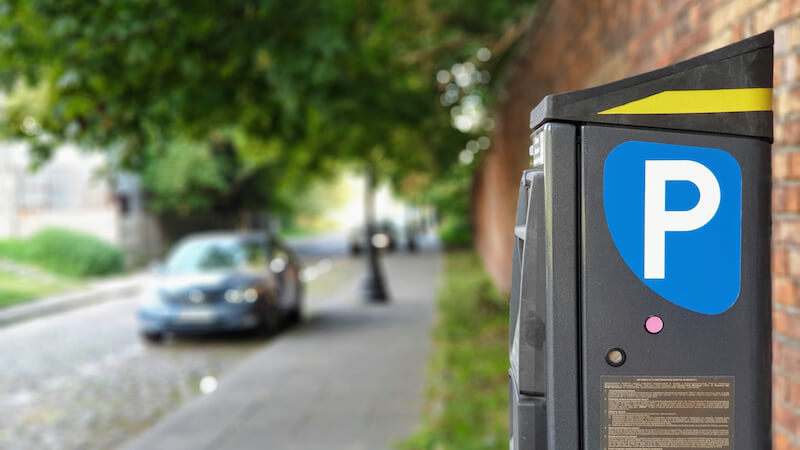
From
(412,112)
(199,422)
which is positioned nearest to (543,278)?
(199,422)

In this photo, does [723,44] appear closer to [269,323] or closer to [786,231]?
[786,231]

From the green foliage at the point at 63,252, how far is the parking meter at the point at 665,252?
64.0 feet

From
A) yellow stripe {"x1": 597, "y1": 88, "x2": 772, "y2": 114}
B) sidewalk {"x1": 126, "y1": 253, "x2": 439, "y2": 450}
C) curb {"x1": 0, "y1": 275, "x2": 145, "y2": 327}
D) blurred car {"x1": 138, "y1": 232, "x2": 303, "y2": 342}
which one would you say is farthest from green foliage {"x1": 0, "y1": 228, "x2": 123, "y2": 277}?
yellow stripe {"x1": 597, "y1": 88, "x2": 772, "y2": 114}

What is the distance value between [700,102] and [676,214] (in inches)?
10.4

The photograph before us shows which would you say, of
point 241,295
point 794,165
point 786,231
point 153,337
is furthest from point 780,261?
point 153,337

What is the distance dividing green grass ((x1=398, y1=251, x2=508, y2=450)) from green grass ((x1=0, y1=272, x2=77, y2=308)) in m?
7.79

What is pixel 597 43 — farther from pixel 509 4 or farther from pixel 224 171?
pixel 224 171

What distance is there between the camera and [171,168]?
2648cm

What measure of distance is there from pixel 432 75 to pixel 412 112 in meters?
3.88

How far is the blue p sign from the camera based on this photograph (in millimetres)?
1686

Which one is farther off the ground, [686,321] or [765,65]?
[765,65]

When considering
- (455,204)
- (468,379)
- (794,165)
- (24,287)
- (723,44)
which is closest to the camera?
(794,165)

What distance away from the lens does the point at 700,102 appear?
1712 millimetres

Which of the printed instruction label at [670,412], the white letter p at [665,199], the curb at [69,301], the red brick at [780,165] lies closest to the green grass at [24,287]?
the curb at [69,301]
